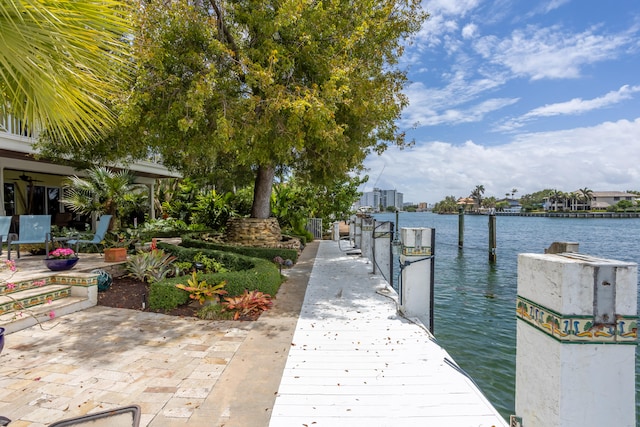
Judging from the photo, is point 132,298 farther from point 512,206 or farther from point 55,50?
point 512,206

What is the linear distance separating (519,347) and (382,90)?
7.17 meters

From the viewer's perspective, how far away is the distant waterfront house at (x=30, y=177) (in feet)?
33.5

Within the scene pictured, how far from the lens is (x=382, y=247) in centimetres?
833

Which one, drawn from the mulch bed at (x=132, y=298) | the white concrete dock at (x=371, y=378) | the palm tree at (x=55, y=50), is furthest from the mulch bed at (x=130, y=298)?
the palm tree at (x=55, y=50)

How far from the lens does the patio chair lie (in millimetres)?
1586

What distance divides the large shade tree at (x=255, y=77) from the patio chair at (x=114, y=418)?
539 cm

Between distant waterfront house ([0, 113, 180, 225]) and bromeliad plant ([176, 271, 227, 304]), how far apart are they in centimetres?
761

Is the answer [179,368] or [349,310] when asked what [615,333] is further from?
[349,310]

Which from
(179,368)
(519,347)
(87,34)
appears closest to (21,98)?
(87,34)

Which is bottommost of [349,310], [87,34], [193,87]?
[349,310]

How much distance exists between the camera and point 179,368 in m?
3.47

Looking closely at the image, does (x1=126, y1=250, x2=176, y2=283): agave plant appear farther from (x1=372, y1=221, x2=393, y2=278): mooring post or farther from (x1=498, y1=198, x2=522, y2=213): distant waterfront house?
(x1=498, y1=198, x2=522, y2=213): distant waterfront house

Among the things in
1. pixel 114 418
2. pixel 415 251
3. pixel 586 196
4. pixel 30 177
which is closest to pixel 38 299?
pixel 114 418

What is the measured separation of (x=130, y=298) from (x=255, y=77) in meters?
4.84
